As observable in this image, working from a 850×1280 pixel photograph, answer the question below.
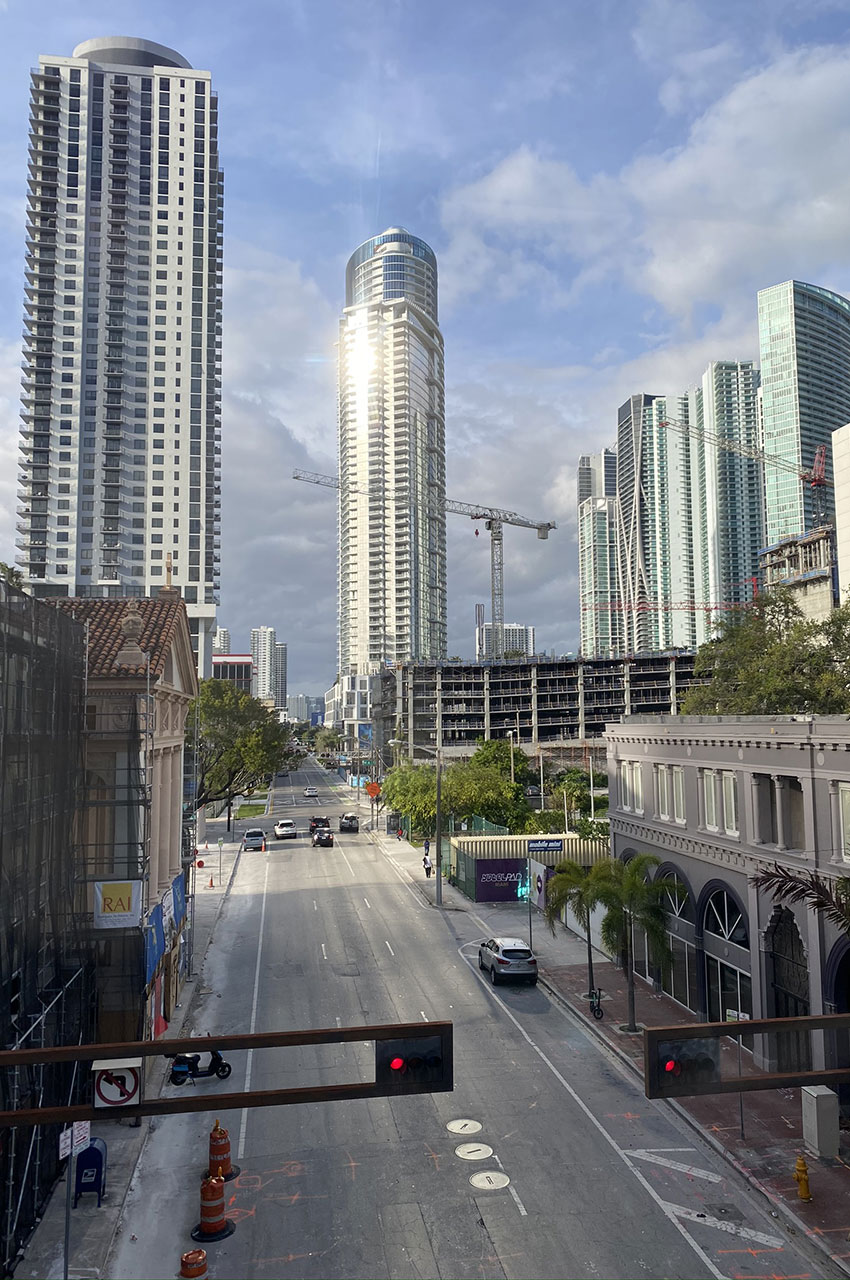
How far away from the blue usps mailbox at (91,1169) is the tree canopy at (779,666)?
31.3 m

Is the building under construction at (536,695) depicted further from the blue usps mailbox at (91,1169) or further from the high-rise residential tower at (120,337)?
the blue usps mailbox at (91,1169)

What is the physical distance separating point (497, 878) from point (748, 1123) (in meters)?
27.1

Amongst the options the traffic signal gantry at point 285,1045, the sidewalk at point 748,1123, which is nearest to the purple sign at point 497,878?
the sidewalk at point 748,1123

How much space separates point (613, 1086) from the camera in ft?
71.4

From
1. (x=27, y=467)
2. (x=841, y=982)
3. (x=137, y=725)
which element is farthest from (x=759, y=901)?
(x=27, y=467)

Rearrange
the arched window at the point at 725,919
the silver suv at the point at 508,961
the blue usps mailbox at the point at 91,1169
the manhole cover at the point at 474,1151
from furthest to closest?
the silver suv at the point at 508,961 < the arched window at the point at 725,919 < the manhole cover at the point at 474,1151 < the blue usps mailbox at the point at 91,1169

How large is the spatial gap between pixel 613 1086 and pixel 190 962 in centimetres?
1739

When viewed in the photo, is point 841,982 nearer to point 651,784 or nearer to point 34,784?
point 651,784

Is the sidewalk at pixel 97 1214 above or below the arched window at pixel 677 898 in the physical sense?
below

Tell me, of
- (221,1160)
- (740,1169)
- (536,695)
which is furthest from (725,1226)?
(536,695)

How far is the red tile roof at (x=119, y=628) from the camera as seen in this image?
78.8ft

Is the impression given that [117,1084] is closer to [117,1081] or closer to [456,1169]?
[117,1081]

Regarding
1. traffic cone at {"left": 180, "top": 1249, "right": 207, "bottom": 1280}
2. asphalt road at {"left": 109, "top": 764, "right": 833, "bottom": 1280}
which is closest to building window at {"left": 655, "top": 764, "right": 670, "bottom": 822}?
asphalt road at {"left": 109, "top": 764, "right": 833, "bottom": 1280}

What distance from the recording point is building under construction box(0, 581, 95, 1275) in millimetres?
14438
